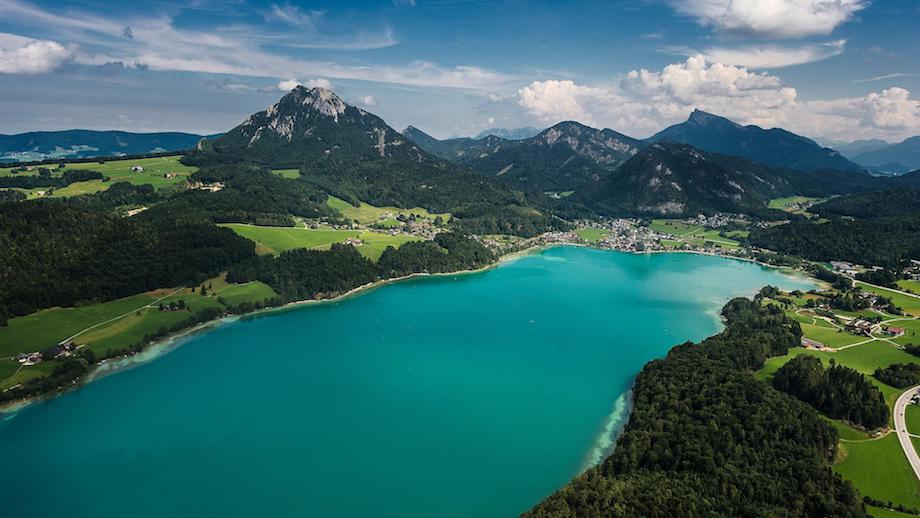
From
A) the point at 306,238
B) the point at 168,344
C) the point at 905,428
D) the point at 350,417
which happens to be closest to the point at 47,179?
the point at 306,238

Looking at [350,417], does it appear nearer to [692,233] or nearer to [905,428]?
[905,428]

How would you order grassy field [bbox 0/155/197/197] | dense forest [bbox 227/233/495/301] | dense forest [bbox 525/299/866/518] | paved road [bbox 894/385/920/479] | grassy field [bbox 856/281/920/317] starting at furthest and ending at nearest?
grassy field [bbox 0/155/197/197], dense forest [bbox 227/233/495/301], grassy field [bbox 856/281/920/317], paved road [bbox 894/385/920/479], dense forest [bbox 525/299/866/518]

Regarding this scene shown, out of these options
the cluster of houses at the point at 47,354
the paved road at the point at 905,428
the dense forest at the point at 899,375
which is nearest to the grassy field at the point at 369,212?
the cluster of houses at the point at 47,354

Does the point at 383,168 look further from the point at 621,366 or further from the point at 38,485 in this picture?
the point at 38,485

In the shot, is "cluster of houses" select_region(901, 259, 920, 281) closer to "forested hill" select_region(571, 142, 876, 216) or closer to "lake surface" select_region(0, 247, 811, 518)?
"lake surface" select_region(0, 247, 811, 518)

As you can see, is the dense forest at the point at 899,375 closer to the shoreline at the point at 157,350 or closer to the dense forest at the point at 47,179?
the shoreline at the point at 157,350

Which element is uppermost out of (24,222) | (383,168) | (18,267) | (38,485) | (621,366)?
(383,168)

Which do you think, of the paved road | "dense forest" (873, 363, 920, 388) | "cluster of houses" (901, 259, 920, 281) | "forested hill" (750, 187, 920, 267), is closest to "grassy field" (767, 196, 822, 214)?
"forested hill" (750, 187, 920, 267)

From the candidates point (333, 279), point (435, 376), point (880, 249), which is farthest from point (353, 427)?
point (880, 249)
